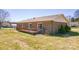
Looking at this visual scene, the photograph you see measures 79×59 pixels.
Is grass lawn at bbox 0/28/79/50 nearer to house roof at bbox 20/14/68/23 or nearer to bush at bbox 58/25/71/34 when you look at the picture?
bush at bbox 58/25/71/34

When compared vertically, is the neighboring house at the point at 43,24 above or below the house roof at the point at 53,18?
below

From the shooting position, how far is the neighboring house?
2061 mm

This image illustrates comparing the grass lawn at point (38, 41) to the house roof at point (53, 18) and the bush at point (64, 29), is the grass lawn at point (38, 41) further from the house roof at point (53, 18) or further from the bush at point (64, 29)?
the house roof at point (53, 18)

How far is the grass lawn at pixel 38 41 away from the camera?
2.04 m

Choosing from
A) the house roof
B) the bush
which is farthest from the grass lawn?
the house roof

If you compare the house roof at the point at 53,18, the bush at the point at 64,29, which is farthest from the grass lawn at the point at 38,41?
the house roof at the point at 53,18

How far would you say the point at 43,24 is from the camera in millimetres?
2078

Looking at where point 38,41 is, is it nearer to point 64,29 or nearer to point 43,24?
point 43,24

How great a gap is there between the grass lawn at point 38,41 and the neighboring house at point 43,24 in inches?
2.9

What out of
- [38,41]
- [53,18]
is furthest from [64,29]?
[38,41]

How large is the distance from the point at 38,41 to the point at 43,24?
186 mm

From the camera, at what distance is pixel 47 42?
205 cm
